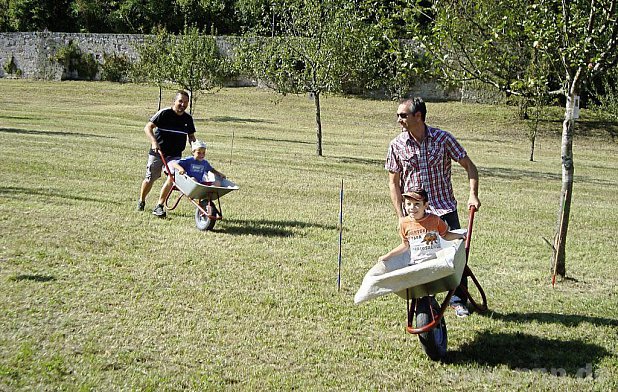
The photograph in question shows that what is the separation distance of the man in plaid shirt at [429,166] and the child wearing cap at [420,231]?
1.26 ft

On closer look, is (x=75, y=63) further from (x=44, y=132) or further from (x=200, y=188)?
(x=200, y=188)

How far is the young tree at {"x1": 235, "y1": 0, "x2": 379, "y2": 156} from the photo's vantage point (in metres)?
21.9

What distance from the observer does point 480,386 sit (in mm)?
5125

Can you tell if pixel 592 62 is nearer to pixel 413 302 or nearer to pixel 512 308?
pixel 512 308

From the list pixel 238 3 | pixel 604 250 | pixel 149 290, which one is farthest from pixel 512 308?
pixel 238 3

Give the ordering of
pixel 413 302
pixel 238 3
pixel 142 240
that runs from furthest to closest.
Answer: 1. pixel 238 3
2. pixel 142 240
3. pixel 413 302

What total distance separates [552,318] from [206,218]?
491 cm

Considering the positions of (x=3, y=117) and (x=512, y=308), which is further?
(x=3, y=117)

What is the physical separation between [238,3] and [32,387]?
60572 millimetres

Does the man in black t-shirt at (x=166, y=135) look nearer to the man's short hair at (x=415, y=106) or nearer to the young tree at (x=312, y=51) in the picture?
the man's short hair at (x=415, y=106)

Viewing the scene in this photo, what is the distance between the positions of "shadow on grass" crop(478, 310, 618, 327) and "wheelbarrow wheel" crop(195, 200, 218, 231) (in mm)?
4303

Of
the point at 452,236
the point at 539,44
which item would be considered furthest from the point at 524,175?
the point at 452,236

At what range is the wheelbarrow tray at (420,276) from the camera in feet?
17.0

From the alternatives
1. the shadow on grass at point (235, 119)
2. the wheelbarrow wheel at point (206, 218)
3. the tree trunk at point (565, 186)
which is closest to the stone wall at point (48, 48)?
the shadow on grass at point (235, 119)
